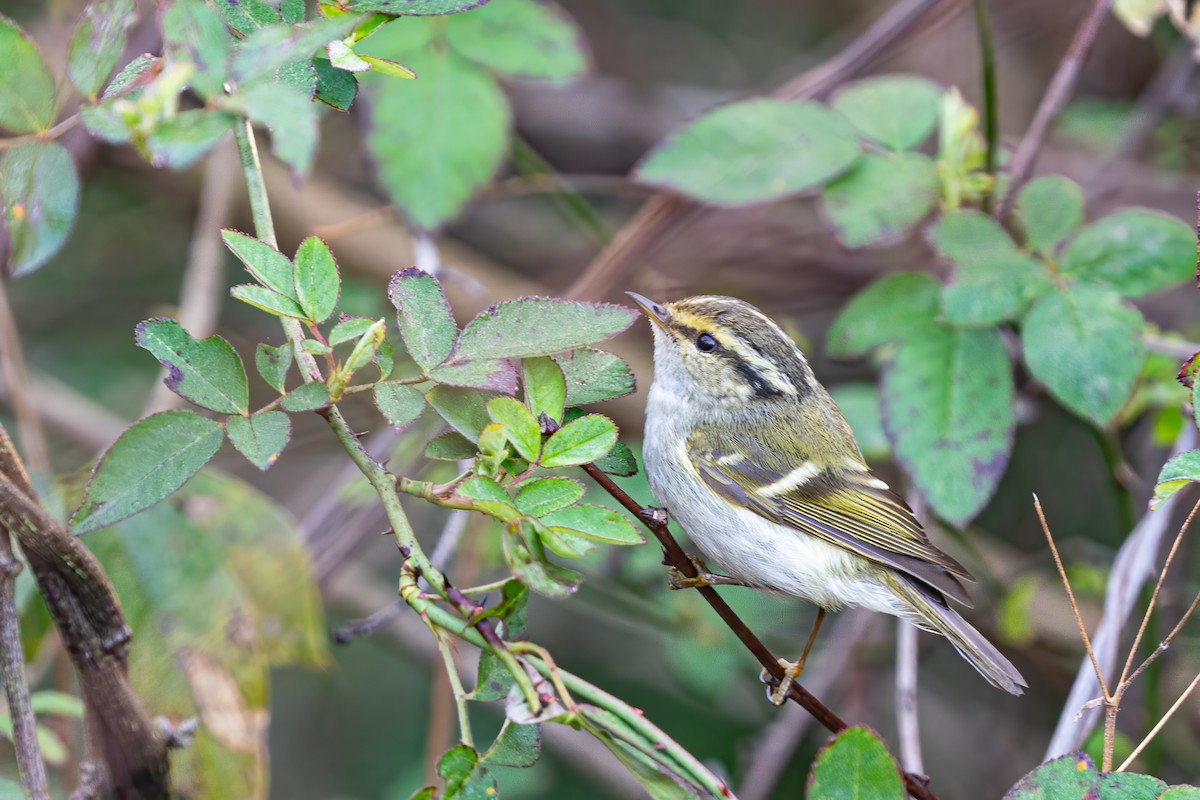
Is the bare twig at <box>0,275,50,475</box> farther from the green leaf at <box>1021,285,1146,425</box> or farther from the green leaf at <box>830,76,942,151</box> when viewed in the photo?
the green leaf at <box>1021,285,1146,425</box>

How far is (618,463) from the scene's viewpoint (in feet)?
5.04

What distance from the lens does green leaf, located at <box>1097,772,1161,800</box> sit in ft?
4.62

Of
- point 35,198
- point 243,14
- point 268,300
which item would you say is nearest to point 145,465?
point 268,300

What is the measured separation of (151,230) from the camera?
4.57m

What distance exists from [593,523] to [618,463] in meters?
0.28

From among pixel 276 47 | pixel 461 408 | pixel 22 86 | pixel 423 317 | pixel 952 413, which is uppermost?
pixel 276 47

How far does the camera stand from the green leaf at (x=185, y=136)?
1.10m

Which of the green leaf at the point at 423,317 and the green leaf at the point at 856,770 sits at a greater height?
the green leaf at the point at 423,317

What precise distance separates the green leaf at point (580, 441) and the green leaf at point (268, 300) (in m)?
0.32

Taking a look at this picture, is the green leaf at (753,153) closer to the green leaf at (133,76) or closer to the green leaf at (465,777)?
the green leaf at (133,76)

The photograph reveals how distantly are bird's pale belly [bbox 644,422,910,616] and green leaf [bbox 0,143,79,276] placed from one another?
1.35m

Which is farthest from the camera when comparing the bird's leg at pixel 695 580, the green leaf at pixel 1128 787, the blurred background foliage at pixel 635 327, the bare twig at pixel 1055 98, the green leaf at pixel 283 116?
the blurred background foliage at pixel 635 327

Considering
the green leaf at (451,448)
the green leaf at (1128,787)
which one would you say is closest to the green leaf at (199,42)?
the green leaf at (451,448)

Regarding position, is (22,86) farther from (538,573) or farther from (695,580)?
(695,580)
